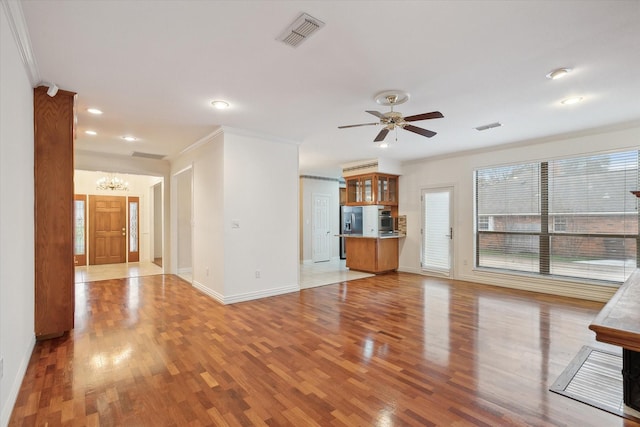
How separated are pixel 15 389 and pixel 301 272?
17.8 feet

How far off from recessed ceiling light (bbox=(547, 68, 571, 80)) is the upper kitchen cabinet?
424 cm

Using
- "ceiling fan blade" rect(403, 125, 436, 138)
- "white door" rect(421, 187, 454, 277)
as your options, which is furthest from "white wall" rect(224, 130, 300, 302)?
"white door" rect(421, 187, 454, 277)

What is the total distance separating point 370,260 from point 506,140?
3.58m

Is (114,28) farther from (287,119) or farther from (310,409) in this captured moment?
(310,409)

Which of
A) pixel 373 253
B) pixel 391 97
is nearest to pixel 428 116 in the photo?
pixel 391 97

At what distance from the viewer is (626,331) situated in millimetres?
1604

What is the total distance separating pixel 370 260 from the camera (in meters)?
7.10

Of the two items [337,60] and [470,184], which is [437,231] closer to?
[470,184]

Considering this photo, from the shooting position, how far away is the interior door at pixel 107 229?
8.59m

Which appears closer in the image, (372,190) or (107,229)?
(372,190)

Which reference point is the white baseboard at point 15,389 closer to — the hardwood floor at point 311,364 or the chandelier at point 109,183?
the hardwood floor at point 311,364

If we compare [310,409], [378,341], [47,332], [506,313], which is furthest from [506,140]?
[47,332]

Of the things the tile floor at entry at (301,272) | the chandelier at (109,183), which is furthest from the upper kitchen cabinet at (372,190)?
the chandelier at (109,183)

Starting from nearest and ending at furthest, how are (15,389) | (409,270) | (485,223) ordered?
1. (15,389)
2. (485,223)
3. (409,270)
